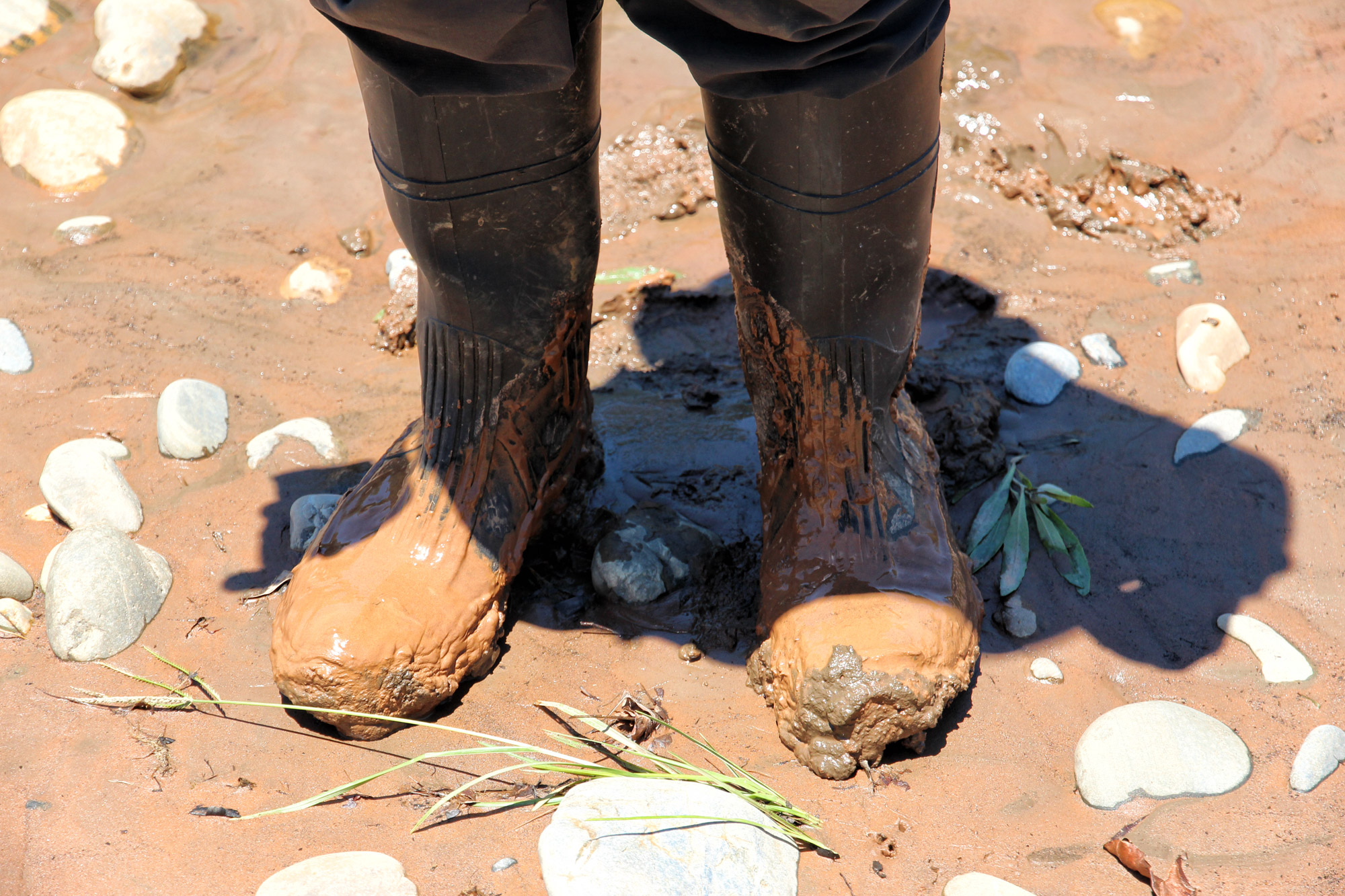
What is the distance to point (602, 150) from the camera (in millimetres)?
3559

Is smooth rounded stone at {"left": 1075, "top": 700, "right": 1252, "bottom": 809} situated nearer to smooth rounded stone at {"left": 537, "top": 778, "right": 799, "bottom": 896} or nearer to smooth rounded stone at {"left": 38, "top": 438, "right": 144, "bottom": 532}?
smooth rounded stone at {"left": 537, "top": 778, "right": 799, "bottom": 896}

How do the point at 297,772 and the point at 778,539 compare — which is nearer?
the point at 297,772

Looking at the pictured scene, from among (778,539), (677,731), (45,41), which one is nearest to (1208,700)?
(778,539)

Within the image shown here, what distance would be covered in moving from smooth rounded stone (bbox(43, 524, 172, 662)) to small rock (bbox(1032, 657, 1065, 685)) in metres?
1.82

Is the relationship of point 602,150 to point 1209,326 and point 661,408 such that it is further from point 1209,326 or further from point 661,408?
point 1209,326

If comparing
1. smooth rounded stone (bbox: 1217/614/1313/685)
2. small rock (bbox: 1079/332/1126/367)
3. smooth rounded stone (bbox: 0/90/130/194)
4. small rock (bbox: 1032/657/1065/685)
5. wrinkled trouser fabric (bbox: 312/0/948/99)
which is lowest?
small rock (bbox: 1032/657/1065/685)

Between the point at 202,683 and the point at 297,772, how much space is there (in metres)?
0.30

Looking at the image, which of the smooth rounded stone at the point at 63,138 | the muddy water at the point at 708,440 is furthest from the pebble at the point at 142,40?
the smooth rounded stone at the point at 63,138

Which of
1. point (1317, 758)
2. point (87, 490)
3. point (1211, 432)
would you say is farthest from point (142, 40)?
point (1317, 758)

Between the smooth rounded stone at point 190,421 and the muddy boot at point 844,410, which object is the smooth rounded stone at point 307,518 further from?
the muddy boot at point 844,410

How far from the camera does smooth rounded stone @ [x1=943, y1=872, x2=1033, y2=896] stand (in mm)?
1543

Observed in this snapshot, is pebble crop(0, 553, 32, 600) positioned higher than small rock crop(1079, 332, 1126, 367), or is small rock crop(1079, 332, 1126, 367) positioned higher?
pebble crop(0, 553, 32, 600)

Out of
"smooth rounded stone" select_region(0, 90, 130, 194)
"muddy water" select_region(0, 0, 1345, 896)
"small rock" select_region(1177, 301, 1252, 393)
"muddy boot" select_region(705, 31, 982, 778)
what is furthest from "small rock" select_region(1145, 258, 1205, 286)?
"smooth rounded stone" select_region(0, 90, 130, 194)

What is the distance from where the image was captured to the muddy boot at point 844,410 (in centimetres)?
163
